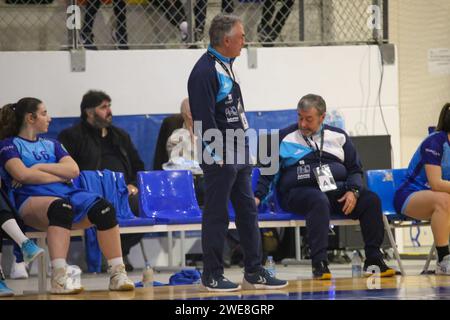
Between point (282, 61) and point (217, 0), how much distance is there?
3.60 feet

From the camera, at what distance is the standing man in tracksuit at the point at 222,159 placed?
573 cm

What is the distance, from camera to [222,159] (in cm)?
573

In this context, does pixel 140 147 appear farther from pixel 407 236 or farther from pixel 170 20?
pixel 407 236

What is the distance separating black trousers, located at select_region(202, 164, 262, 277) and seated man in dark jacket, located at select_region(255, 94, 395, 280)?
1096mm

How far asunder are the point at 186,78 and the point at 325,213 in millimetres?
3324

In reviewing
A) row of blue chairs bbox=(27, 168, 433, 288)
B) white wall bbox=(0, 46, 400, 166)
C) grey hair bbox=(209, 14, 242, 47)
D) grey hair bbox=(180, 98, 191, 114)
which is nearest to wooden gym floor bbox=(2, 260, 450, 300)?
row of blue chairs bbox=(27, 168, 433, 288)

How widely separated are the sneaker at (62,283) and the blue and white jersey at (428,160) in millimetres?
2755

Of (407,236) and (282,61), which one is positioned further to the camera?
(407,236)

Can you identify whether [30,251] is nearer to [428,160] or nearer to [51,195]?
[51,195]

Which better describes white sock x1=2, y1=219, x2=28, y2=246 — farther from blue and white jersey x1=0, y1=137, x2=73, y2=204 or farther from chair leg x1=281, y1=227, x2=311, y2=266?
chair leg x1=281, y1=227, x2=311, y2=266

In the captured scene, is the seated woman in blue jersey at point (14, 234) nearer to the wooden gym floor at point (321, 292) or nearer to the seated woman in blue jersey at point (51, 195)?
the seated woman in blue jersey at point (51, 195)

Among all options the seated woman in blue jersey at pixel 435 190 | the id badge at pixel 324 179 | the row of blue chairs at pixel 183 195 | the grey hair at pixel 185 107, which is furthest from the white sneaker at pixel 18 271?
the seated woman in blue jersey at pixel 435 190
